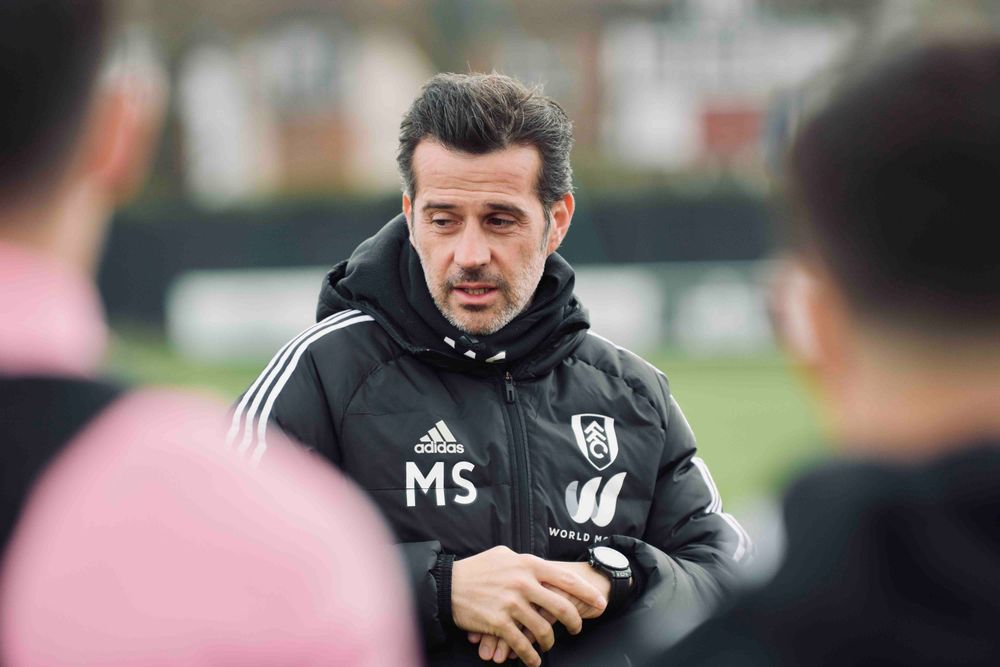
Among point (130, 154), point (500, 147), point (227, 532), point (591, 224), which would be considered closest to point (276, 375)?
point (500, 147)

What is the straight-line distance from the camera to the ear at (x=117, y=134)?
1.02 m

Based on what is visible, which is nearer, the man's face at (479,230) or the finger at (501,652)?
the finger at (501,652)

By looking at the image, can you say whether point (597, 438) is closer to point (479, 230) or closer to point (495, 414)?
point (495, 414)

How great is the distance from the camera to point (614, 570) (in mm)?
2301

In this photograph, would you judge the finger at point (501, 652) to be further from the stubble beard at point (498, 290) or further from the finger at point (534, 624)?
the stubble beard at point (498, 290)

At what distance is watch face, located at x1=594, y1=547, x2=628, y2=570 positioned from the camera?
90.8 inches

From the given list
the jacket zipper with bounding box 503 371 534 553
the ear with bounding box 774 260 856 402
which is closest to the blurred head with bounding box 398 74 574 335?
the jacket zipper with bounding box 503 371 534 553

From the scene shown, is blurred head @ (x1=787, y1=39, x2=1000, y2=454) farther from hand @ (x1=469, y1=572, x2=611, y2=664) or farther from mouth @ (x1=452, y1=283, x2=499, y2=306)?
mouth @ (x1=452, y1=283, x2=499, y2=306)

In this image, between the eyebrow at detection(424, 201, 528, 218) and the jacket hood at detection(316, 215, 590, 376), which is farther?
the eyebrow at detection(424, 201, 528, 218)

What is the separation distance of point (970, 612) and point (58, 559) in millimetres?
670

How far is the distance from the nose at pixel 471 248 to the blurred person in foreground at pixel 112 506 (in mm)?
1599

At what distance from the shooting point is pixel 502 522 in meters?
2.33

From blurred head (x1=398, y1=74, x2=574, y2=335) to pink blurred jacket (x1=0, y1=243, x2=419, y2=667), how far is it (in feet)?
5.29

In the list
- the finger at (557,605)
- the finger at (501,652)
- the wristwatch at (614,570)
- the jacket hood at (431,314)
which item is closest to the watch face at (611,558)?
the wristwatch at (614,570)
